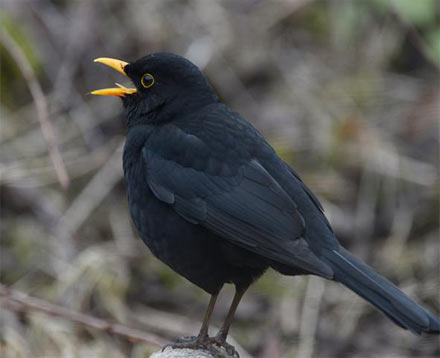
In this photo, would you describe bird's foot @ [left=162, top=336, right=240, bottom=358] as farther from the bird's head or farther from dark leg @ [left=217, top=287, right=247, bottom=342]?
the bird's head

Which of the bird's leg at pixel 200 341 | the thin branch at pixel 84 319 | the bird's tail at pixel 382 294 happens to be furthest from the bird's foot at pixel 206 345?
the bird's tail at pixel 382 294

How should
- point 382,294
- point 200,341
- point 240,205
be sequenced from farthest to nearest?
point 200,341 → point 240,205 → point 382,294

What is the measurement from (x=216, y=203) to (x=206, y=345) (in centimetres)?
64

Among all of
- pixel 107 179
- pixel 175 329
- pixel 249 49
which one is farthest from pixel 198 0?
pixel 175 329

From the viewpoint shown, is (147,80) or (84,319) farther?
(84,319)

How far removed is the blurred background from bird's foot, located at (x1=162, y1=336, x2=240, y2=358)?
56 cm

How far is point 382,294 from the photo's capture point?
344 cm

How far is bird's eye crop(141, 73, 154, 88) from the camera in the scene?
13.6 feet

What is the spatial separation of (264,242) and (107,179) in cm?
269

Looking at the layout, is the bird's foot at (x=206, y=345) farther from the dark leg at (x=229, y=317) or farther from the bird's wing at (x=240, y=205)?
the bird's wing at (x=240, y=205)

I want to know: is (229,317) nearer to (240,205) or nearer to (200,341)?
(200,341)

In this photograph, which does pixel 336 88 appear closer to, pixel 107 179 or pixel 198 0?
pixel 198 0

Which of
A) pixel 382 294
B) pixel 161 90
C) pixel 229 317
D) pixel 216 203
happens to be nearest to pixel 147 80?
pixel 161 90

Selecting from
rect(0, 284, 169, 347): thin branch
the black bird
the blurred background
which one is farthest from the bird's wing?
rect(0, 284, 169, 347): thin branch
